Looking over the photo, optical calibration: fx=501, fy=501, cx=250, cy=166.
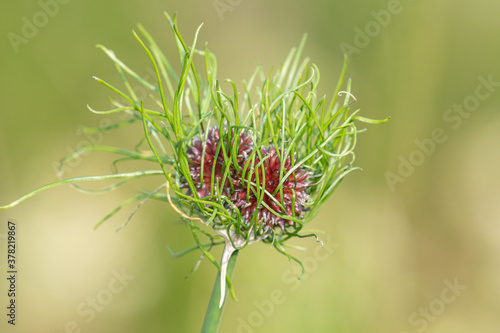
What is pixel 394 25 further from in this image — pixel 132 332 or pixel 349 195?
pixel 132 332

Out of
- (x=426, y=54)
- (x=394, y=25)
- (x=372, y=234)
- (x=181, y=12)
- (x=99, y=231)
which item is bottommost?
(x=372, y=234)

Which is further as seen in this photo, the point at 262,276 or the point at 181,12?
the point at 181,12

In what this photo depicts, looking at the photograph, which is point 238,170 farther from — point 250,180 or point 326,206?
point 326,206

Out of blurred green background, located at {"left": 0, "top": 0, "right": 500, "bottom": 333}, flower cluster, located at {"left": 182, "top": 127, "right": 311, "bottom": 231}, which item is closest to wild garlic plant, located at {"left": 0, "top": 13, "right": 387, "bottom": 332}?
flower cluster, located at {"left": 182, "top": 127, "right": 311, "bottom": 231}

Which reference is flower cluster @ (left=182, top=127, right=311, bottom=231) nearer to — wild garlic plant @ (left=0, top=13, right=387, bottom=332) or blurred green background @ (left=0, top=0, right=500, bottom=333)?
wild garlic plant @ (left=0, top=13, right=387, bottom=332)

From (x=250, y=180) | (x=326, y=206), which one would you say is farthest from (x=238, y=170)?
(x=326, y=206)

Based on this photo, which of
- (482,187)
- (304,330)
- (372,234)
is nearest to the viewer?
(304,330)

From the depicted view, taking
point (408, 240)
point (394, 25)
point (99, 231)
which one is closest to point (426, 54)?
point (394, 25)

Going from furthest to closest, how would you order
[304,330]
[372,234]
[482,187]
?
1. [482,187]
2. [372,234]
3. [304,330]
